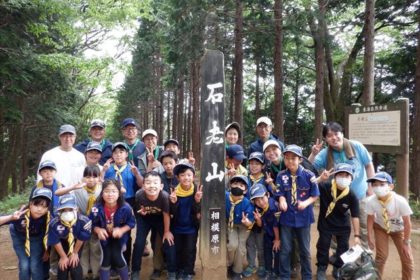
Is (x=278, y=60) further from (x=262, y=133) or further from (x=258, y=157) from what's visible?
(x=258, y=157)

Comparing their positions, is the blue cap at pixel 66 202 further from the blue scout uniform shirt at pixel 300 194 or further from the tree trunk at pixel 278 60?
the tree trunk at pixel 278 60

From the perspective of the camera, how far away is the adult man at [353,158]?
4.45m

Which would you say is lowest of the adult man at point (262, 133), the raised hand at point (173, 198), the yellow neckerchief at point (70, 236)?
the yellow neckerchief at point (70, 236)

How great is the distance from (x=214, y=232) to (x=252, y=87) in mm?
21368

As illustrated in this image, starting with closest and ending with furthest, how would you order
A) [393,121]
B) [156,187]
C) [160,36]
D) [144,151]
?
[156,187] < [144,151] < [393,121] < [160,36]

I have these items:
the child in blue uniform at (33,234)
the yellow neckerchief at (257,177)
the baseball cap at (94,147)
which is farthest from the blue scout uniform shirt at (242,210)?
the child in blue uniform at (33,234)

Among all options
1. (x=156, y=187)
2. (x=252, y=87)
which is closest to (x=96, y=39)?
(x=156, y=187)

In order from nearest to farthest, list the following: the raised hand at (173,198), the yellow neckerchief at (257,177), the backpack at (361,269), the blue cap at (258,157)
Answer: the backpack at (361,269), the raised hand at (173,198), the blue cap at (258,157), the yellow neckerchief at (257,177)

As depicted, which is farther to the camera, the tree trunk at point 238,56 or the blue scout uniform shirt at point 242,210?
the tree trunk at point 238,56

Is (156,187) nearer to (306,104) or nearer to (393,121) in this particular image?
(393,121)

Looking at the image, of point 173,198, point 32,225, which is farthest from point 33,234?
point 173,198

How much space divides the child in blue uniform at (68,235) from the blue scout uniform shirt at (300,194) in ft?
7.99

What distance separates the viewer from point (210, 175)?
169 inches

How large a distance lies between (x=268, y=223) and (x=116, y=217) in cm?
196
